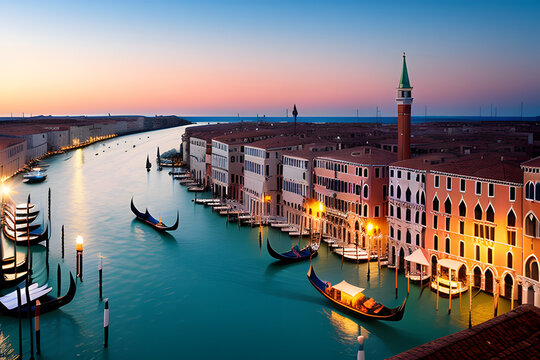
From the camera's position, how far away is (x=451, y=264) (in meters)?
15.0

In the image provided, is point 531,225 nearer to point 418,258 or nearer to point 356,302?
point 418,258

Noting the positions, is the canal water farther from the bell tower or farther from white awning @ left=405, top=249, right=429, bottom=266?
the bell tower

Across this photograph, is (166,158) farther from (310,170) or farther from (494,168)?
(494,168)

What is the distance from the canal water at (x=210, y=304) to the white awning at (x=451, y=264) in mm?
779

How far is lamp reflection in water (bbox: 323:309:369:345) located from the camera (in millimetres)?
12539

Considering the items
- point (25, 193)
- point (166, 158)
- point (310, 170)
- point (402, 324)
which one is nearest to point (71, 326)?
point (402, 324)

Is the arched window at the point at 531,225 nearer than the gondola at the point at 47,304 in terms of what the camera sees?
Yes

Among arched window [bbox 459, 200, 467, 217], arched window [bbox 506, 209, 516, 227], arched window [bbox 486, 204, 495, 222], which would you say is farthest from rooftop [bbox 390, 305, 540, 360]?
arched window [bbox 459, 200, 467, 217]

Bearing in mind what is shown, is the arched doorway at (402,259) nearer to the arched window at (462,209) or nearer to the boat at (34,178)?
the arched window at (462,209)

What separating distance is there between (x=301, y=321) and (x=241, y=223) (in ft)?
41.4

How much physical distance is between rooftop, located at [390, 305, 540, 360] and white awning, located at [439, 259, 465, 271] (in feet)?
29.7

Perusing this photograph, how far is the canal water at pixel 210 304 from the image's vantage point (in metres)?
12.1

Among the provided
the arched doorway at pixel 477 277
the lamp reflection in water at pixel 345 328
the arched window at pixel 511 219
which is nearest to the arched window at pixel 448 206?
the arched doorway at pixel 477 277

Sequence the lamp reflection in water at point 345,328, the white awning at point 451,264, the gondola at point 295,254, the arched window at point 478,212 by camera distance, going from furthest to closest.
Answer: the gondola at point 295,254 → the white awning at point 451,264 → the arched window at point 478,212 → the lamp reflection in water at point 345,328
